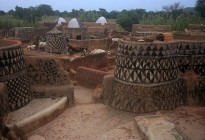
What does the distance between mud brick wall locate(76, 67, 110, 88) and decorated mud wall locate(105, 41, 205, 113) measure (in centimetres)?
321

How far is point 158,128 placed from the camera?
657cm

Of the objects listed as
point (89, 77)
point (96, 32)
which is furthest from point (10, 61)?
point (96, 32)

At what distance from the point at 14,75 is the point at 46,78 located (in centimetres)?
133

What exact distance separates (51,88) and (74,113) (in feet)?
3.81

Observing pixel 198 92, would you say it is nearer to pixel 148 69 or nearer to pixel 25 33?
pixel 148 69

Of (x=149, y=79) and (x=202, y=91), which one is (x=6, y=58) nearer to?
(x=149, y=79)

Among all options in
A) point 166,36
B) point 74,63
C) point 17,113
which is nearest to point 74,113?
point 17,113

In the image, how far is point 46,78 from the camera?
31.0 ft

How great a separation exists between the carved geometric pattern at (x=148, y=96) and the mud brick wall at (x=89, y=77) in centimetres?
343

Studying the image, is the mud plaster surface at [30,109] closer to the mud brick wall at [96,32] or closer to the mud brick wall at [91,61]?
the mud brick wall at [91,61]

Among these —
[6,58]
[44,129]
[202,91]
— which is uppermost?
[6,58]

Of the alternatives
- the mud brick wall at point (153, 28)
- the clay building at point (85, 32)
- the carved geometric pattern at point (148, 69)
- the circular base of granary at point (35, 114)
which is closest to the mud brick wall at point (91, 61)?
the circular base of granary at point (35, 114)

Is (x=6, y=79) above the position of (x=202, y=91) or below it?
above

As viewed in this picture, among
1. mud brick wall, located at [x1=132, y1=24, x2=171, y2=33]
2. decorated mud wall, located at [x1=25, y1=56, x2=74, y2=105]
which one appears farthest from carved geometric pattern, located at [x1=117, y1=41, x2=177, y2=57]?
mud brick wall, located at [x1=132, y1=24, x2=171, y2=33]
